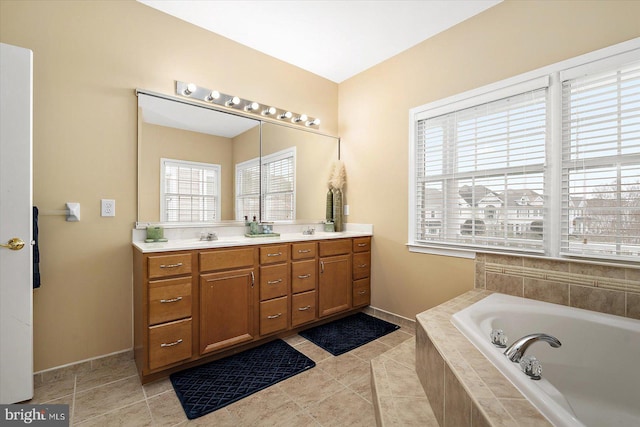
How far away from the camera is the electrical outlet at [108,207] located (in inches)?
82.8

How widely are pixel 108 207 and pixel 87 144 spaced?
0.45m

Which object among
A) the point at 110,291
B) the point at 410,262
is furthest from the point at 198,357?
the point at 410,262

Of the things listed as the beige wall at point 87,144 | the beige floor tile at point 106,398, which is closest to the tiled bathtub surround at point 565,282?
the beige floor tile at point 106,398

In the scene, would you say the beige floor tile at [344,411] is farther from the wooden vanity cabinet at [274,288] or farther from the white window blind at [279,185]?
the white window blind at [279,185]

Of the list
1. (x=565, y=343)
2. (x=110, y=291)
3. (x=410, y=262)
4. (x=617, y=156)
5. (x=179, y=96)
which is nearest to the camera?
(x=565, y=343)

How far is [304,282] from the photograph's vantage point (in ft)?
8.64

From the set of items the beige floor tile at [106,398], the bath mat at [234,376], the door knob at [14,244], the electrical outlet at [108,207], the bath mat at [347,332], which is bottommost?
the beige floor tile at [106,398]

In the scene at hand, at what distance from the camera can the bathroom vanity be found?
1867 mm

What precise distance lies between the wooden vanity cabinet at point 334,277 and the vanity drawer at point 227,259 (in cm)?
71

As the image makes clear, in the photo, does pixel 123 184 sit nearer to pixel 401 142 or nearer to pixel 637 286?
pixel 401 142

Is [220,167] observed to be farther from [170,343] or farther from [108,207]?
[170,343]

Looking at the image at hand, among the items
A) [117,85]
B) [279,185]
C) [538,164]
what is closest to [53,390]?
[117,85]

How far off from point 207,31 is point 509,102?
2.51 meters

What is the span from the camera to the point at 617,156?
1.75 m
